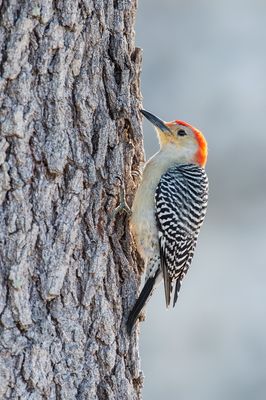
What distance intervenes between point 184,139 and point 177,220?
638 mm

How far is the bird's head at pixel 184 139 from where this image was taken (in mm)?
5691

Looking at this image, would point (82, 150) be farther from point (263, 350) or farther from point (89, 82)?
point (263, 350)

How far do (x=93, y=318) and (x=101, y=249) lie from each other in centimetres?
30

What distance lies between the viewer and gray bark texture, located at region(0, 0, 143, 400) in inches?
158

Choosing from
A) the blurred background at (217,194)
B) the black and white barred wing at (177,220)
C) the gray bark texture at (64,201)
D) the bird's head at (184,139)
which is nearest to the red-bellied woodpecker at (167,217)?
the black and white barred wing at (177,220)

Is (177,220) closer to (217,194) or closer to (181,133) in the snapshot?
(181,133)

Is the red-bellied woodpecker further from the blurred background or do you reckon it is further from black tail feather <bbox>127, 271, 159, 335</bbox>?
the blurred background

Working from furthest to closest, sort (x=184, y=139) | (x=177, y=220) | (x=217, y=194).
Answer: (x=217, y=194) < (x=184, y=139) < (x=177, y=220)

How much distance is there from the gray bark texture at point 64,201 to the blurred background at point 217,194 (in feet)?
14.0

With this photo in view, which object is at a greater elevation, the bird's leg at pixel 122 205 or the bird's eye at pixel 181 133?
the bird's eye at pixel 181 133

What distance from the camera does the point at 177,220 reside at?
5.24m

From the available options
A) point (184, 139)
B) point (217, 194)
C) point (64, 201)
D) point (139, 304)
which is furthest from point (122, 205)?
point (217, 194)

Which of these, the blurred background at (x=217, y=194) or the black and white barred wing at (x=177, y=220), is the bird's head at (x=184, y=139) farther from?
the blurred background at (x=217, y=194)

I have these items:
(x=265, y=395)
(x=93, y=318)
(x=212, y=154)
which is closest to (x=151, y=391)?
(x=265, y=395)
